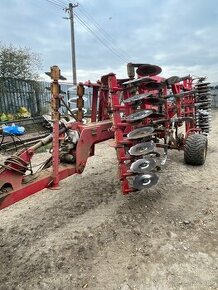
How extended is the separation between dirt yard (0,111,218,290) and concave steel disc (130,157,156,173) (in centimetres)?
68

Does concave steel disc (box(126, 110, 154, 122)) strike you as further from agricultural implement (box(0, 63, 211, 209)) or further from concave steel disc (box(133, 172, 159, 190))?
concave steel disc (box(133, 172, 159, 190))

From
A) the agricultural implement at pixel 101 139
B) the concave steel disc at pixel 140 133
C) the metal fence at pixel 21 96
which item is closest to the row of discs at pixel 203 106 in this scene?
the agricultural implement at pixel 101 139

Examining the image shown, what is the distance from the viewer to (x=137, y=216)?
4.08m

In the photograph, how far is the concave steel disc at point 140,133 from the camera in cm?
386

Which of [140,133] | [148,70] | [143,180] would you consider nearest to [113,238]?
[143,180]

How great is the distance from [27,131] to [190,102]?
6.58m

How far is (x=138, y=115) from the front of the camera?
3.89 metres

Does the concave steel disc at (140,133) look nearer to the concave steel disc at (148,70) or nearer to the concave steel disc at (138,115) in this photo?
the concave steel disc at (138,115)

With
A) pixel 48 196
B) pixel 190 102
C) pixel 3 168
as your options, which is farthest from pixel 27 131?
pixel 3 168

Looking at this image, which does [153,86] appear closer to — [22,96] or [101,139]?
[101,139]

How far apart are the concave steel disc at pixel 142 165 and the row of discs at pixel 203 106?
14.3ft

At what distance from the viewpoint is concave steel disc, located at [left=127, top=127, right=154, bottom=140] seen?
3.86 m

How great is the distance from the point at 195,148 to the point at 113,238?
10.3ft

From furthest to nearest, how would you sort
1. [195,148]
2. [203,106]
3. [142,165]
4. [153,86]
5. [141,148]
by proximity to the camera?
1. [203,106]
2. [195,148]
3. [153,86]
4. [141,148]
5. [142,165]
